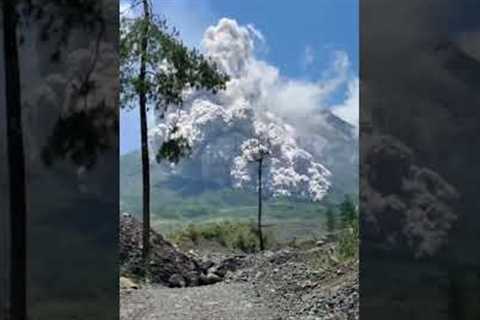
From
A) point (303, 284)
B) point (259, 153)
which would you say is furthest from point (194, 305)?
point (259, 153)

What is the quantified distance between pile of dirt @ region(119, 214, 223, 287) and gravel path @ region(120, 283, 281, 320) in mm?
1132

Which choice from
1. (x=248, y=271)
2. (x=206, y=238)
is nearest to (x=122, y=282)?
(x=248, y=271)

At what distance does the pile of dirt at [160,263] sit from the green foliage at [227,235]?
3.07m

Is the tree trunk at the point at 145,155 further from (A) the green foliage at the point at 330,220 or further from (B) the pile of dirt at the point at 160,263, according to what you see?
(A) the green foliage at the point at 330,220

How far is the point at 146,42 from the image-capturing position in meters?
9.77

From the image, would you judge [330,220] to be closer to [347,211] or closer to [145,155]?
[347,211]

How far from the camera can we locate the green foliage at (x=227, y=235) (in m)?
14.8

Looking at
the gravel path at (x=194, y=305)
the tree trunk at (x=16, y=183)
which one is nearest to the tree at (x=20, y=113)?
the tree trunk at (x=16, y=183)

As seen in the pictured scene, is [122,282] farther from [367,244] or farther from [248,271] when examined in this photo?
[367,244]

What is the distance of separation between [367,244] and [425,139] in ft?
2.26

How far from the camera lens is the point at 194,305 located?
763cm

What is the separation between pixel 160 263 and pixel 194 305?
2964 mm

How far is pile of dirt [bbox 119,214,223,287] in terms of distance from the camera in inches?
392

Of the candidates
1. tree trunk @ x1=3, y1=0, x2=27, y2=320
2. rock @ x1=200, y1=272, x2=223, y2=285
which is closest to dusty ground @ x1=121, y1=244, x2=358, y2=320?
rock @ x1=200, y1=272, x2=223, y2=285
